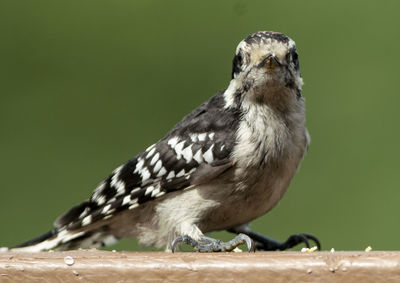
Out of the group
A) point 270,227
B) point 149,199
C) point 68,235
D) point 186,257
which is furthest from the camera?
point 270,227

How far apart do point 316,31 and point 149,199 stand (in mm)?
2634

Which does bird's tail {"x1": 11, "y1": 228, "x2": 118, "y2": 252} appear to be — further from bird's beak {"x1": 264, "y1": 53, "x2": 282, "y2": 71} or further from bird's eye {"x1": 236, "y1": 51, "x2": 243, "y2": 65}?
bird's beak {"x1": 264, "y1": 53, "x2": 282, "y2": 71}

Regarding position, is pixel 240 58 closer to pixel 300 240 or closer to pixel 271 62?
pixel 271 62

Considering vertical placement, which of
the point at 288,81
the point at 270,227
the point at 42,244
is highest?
the point at 288,81

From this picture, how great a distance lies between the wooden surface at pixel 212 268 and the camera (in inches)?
111

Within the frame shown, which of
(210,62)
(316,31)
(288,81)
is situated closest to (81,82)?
(210,62)

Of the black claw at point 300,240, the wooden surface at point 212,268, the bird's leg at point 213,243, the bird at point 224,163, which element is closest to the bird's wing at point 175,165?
the bird at point 224,163

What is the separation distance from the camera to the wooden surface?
111 inches

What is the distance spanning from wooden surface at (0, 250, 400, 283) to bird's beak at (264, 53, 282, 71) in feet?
4.16

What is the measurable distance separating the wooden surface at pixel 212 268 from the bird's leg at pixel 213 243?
78 centimetres

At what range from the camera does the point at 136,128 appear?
6570 millimetres

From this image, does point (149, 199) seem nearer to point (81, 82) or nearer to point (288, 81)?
point (288, 81)

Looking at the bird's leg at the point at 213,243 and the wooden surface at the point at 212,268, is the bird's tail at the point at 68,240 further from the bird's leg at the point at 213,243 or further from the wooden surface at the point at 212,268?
the wooden surface at the point at 212,268

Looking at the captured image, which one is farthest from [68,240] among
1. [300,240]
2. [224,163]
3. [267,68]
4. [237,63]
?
[267,68]
